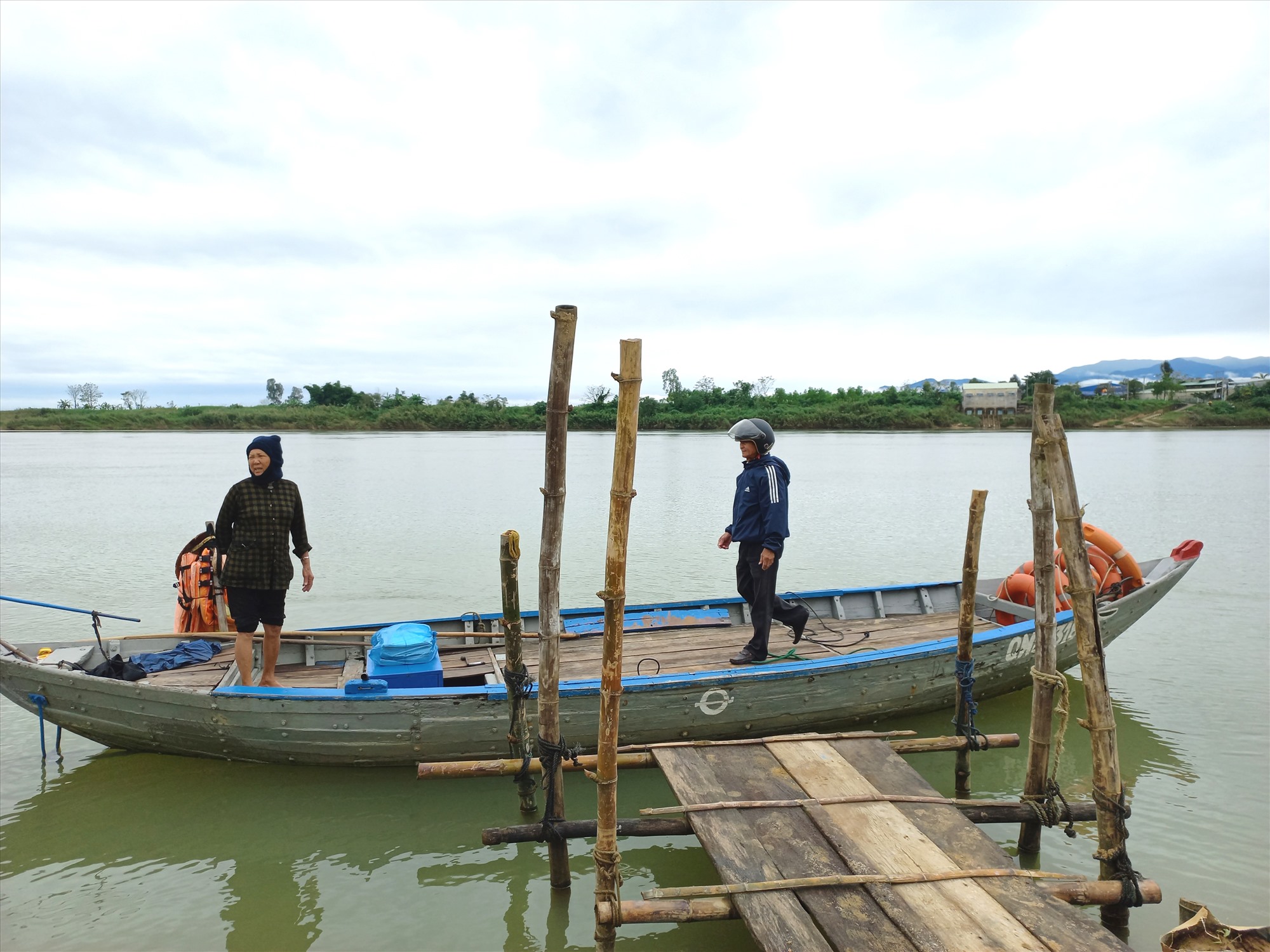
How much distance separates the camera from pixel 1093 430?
81.4 m

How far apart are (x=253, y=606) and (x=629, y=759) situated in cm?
329

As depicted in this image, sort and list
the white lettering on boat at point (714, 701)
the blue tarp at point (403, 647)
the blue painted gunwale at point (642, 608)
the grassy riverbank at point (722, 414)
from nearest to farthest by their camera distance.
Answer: the white lettering on boat at point (714, 701) < the blue tarp at point (403, 647) < the blue painted gunwale at point (642, 608) < the grassy riverbank at point (722, 414)

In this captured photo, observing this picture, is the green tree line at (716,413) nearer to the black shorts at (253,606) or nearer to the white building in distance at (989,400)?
the white building in distance at (989,400)

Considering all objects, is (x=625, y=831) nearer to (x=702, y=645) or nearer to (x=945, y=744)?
(x=945, y=744)

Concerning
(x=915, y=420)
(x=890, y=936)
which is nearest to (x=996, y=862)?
(x=890, y=936)

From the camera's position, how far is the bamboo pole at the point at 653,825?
4.50 meters

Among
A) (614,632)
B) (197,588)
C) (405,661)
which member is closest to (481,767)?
(614,632)

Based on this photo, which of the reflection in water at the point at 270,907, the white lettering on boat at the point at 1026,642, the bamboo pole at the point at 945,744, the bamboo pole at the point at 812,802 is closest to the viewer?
the bamboo pole at the point at 812,802

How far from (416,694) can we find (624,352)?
3517 mm

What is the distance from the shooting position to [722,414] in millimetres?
80000

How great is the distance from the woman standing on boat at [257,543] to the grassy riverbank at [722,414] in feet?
228

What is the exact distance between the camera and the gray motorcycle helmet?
6.73 metres

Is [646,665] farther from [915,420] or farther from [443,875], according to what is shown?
[915,420]

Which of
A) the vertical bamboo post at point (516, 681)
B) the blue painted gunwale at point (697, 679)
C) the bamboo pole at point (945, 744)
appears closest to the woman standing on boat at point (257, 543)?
the blue painted gunwale at point (697, 679)
